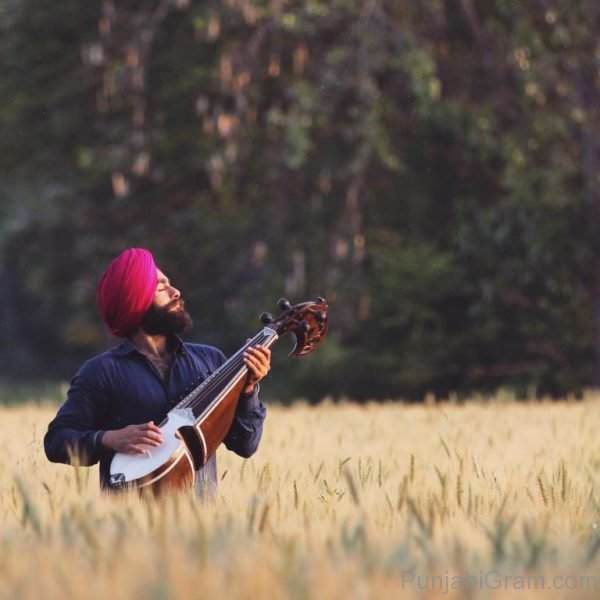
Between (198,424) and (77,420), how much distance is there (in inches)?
22.7

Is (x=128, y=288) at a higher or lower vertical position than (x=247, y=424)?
higher

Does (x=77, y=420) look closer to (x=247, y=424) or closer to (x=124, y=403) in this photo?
(x=124, y=403)

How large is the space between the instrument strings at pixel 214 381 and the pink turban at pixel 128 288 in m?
0.42

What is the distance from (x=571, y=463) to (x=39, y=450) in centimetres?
229

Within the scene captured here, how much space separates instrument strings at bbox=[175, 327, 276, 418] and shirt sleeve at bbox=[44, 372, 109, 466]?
40 centimetres

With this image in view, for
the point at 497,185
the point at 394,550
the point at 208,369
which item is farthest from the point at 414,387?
the point at 394,550

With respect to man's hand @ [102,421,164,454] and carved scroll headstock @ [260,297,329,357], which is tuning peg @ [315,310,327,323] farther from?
man's hand @ [102,421,164,454]

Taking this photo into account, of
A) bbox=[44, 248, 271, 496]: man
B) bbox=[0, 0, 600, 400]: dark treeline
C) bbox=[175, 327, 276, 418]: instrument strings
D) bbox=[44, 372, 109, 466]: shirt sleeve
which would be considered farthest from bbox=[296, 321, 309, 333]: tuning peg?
bbox=[0, 0, 600, 400]: dark treeline

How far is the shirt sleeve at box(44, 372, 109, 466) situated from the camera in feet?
16.0

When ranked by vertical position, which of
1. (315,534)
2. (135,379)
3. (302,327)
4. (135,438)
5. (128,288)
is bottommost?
(315,534)

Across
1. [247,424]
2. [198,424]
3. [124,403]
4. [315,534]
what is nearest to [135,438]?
[198,424]

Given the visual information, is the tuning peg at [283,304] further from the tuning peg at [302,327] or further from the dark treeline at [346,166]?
the dark treeline at [346,166]

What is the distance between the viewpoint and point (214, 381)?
15.3ft

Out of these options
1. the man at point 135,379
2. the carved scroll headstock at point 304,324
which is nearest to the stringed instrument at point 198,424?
the carved scroll headstock at point 304,324
